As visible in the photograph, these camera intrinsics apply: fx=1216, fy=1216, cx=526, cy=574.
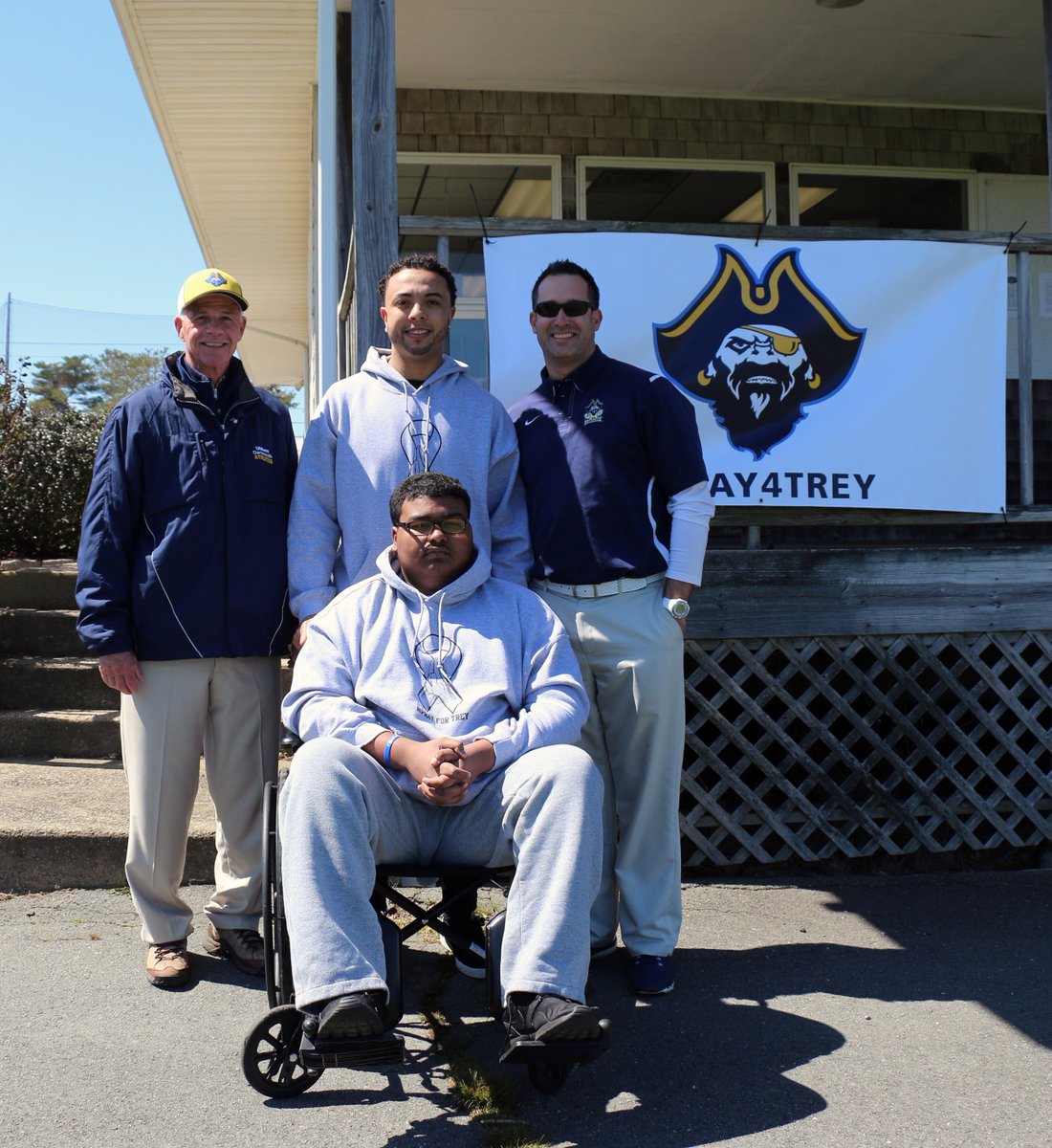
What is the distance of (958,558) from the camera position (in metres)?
5.22

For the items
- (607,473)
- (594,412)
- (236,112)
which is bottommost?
(607,473)

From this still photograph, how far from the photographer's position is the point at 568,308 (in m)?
3.83

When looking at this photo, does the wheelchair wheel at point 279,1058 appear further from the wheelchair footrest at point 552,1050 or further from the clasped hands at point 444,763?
the clasped hands at point 444,763

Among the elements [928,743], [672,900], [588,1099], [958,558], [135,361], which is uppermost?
[135,361]

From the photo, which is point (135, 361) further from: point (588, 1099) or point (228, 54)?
point (588, 1099)

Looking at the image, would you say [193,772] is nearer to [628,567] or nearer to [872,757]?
[628,567]

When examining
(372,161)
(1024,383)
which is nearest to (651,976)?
(1024,383)

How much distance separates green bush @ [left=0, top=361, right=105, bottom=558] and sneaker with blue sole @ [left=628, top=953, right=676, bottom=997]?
681 cm

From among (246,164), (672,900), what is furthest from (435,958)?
(246,164)

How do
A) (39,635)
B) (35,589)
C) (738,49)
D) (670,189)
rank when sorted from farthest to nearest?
(670,189) < (738,49) < (35,589) < (39,635)

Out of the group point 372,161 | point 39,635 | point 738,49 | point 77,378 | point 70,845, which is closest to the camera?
point 70,845

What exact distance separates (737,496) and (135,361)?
136ft

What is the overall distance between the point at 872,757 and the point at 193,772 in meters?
2.88

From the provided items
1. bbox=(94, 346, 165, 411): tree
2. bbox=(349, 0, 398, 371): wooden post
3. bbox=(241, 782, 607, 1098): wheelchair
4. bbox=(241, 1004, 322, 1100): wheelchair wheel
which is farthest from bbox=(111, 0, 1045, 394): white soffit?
bbox=(94, 346, 165, 411): tree
